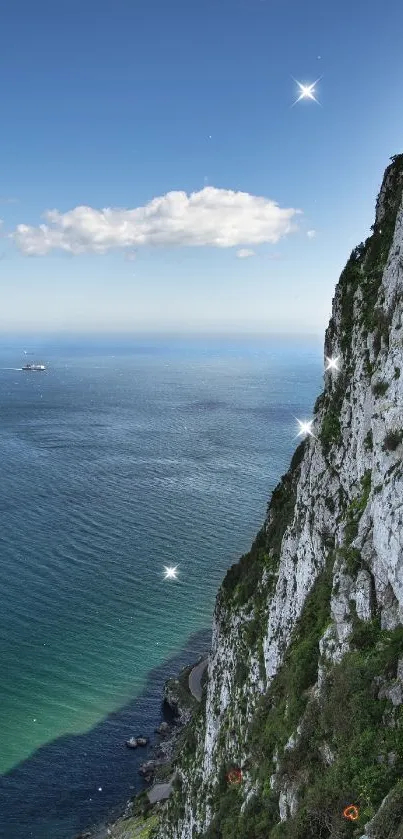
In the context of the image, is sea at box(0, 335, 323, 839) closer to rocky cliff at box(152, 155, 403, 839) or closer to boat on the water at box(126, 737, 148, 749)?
boat on the water at box(126, 737, 148, 749)

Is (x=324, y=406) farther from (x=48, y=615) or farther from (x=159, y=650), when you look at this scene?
(x=48, y=615)

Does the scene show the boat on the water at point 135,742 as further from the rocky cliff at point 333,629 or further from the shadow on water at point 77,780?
the rocky cliff at point 333,629

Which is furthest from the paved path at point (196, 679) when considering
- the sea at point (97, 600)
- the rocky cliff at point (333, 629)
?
the rocky cliff at point (333, 629)

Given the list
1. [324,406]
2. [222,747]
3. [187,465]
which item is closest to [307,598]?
[324,406]

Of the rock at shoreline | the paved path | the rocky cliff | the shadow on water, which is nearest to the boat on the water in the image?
the shadow on water

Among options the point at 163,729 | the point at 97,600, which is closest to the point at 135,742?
the point at 163,729

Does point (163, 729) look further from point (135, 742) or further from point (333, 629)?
point (333, 629)
